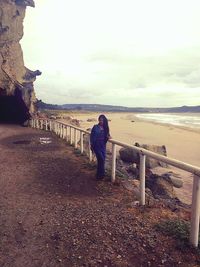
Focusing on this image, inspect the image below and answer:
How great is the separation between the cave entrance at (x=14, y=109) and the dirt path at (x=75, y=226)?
22.3 m

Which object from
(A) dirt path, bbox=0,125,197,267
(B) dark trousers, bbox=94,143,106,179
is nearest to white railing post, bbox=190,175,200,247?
(A) dirt path, bbox=0,125,197,267

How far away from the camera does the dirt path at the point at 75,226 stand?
505 cm

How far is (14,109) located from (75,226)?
2789 cm

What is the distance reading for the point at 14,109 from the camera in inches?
1286

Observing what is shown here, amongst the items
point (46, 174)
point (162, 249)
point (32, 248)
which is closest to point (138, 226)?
point (162, 249)

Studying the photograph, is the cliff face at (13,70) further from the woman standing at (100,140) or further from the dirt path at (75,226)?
the woman standing at (100,140)

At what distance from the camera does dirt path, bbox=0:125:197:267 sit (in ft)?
16.6

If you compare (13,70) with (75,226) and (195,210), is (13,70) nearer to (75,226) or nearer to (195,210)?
(75,226)

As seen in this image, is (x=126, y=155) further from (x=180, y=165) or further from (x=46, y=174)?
(x=180, y=165)

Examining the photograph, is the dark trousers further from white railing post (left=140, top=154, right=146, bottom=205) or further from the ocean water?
the ocean water

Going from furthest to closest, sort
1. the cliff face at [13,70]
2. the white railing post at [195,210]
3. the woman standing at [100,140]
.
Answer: the cliff face at [13,70], the woman standing at [100,140], the white railing post at [195,210]

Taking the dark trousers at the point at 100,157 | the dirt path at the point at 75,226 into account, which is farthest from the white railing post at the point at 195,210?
the dark trousers at the point at 100,157

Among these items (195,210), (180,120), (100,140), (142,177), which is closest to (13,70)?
(100,140)

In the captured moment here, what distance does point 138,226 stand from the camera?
20.2ft
